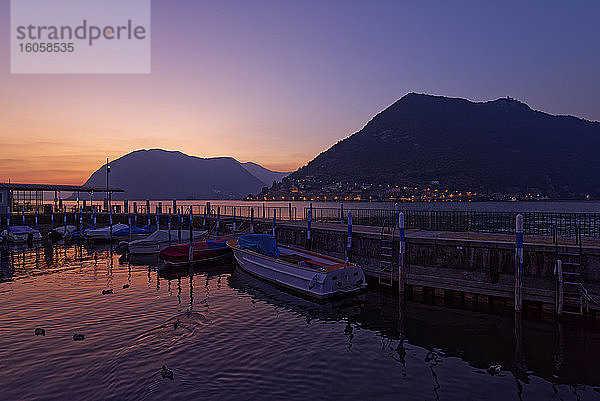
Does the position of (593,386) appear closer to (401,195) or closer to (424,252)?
(424,252)

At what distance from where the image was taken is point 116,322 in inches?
551

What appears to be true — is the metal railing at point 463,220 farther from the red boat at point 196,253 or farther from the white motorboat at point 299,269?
the red boat at point 196,253

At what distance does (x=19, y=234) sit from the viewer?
40906 millimetres

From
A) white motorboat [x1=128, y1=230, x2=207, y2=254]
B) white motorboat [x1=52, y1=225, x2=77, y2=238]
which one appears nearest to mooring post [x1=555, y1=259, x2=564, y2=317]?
white motorboat [x1=128, y1=230, x2=207, y2=254]

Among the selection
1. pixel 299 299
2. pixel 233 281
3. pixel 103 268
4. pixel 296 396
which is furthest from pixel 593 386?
pixel 103 268

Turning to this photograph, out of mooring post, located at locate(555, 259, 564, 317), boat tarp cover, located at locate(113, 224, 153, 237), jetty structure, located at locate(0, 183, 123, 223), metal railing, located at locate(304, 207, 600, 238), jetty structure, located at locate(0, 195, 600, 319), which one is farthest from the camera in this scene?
jetty structure, located at locate(0, 183, 123, 223)

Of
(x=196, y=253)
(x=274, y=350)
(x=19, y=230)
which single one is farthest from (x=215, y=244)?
(x=19, y=230)

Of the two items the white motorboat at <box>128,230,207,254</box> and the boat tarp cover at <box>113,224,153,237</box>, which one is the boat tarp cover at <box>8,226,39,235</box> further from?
the white motorboat at <box>128,230,207,254</box>

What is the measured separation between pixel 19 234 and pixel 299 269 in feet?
132

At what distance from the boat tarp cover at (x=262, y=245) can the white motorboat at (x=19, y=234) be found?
108ft

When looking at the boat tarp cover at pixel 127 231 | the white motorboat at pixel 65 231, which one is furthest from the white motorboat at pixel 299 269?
the white motorboat at pixel 65 231

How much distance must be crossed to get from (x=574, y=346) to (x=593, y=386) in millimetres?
2632

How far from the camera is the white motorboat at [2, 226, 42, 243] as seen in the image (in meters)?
40.3

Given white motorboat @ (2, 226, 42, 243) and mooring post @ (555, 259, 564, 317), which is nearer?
mooring post @ (555, 259, 564, 317)
